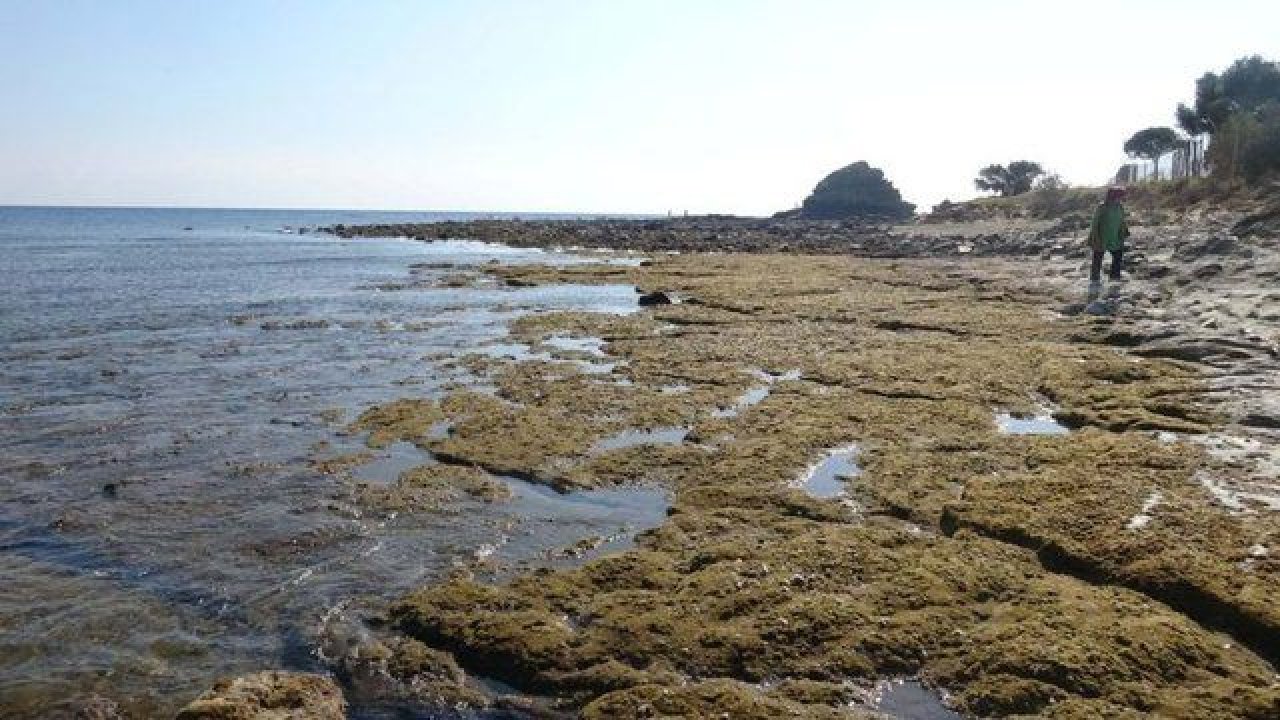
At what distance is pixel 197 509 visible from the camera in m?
10.1

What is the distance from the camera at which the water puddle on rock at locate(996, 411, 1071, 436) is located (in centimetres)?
1223

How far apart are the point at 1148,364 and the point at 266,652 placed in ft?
48.1

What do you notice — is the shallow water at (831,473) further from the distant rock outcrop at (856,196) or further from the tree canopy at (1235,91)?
the distant rock outcrop at (856,196)

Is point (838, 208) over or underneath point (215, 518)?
over

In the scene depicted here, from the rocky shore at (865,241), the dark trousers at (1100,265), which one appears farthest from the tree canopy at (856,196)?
the dark trousers at (1100,265)

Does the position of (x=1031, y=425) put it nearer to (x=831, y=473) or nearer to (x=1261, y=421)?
(x=1261, y=421)

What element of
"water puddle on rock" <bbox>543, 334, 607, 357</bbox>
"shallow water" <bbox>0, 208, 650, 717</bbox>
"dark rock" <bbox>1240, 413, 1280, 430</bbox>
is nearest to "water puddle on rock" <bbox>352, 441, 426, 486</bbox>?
"shallow water" <bbox>0, 208, 650, 717</bbox>

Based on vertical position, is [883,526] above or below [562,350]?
below

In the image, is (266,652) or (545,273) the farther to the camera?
(545,273)

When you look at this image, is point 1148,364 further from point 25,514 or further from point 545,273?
point 545,273

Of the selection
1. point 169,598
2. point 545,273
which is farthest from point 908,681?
point 545,273

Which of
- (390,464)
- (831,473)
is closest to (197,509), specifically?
(390,464)

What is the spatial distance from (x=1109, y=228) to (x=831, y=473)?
2123 cm

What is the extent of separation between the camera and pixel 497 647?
6750 mm
